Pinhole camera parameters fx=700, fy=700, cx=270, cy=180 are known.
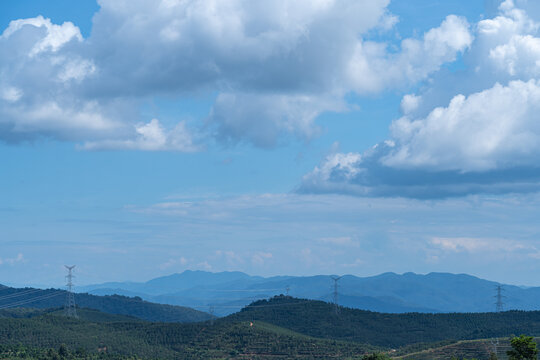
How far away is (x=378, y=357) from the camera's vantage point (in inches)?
6560

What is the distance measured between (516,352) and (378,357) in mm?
37189

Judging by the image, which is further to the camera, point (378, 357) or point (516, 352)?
point (378, 357)

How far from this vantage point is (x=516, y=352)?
138 m
